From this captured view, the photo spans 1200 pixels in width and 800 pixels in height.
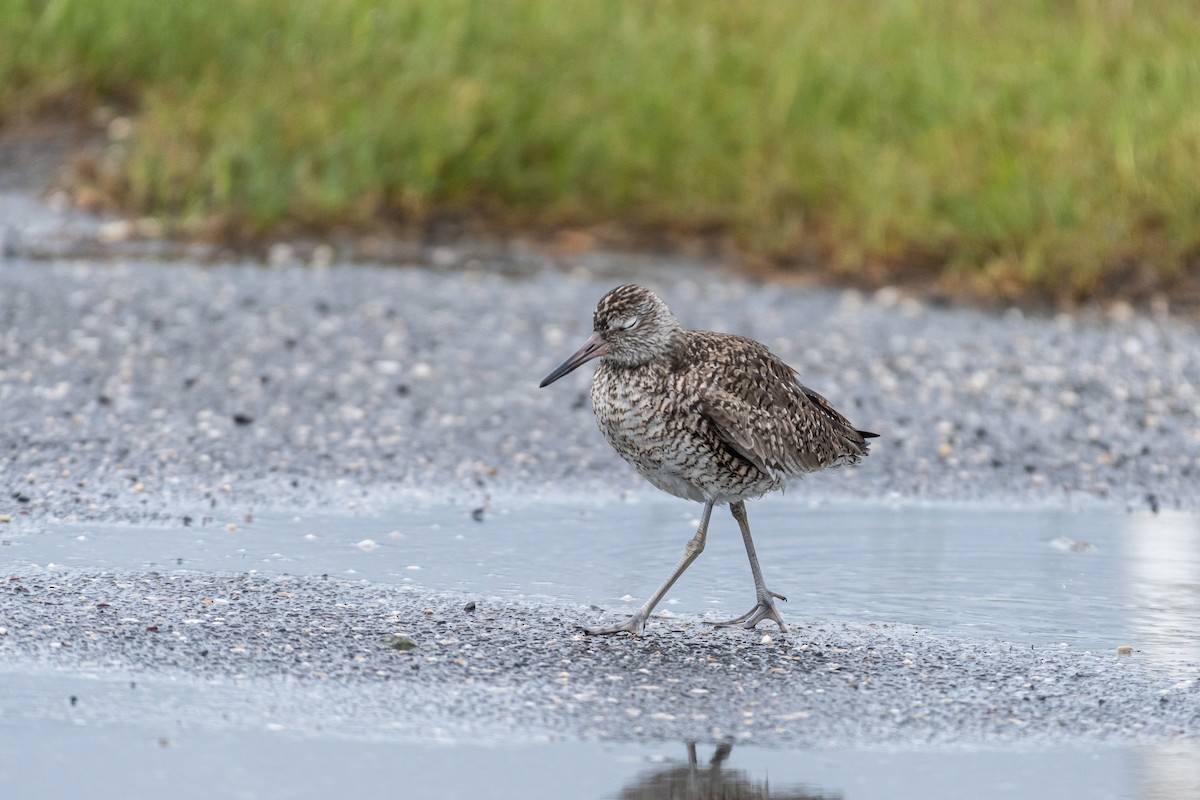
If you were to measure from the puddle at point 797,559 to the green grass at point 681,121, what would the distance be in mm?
4793

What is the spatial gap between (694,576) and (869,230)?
6103 mm

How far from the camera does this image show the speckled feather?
21.7ft

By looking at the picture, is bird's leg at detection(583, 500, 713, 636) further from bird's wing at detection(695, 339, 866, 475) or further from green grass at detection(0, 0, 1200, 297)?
green grass at detection(0, 0, 1200, 297)

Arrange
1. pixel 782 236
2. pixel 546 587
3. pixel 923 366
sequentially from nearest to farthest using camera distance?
pixel 546 587 < pixel 923 366 < pixel 782 236

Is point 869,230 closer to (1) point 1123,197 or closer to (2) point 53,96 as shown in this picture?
(1) point 1123,197

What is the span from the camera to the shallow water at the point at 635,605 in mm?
5000

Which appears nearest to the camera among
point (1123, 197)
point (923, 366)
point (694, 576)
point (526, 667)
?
point (526, 667)

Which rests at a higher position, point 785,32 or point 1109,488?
point 785,32

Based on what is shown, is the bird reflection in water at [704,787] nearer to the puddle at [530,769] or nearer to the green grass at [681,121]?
the puddle at [530,769]

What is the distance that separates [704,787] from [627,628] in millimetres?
1418

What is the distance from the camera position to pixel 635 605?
6.88 meters

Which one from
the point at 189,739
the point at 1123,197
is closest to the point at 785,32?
the point at 1123,197

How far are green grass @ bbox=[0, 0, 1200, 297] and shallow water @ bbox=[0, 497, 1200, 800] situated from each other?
4.79m

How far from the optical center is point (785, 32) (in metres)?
15.5
